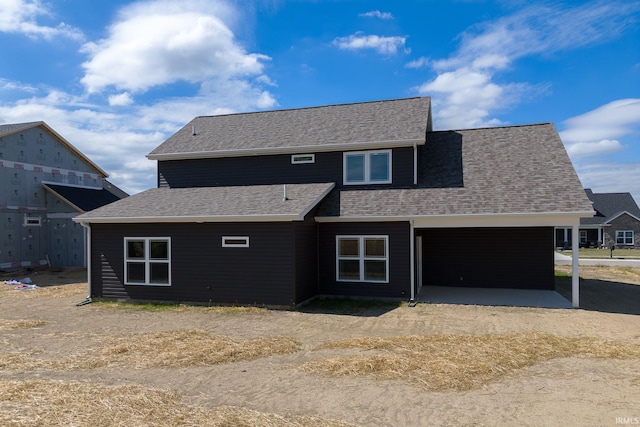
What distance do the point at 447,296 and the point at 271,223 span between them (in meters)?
6.32

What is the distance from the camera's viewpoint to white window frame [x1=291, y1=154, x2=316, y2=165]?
16547 millimetres

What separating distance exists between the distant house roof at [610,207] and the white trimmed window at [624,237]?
1557 mm

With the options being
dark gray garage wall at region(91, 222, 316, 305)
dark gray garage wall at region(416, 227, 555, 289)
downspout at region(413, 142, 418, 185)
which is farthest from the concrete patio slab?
dark gray garage wall at region(91, 222, 316, 305)

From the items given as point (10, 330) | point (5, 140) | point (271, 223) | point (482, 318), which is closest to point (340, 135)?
point (271, 223)

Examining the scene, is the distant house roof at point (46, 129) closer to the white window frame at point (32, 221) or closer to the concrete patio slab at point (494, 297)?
the white window frame at point (32, 221)

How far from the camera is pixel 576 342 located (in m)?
9.05

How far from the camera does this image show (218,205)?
1445cm

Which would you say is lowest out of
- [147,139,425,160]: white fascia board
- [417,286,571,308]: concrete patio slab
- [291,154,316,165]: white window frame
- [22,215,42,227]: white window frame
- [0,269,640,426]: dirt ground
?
[417,286,571,308]: concrete patio slab

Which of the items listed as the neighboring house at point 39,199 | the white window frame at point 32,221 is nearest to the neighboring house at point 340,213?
the neighboring house at point 39,199

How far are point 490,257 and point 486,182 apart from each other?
3522mm

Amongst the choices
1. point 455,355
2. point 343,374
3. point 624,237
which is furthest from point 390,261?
point 624,237

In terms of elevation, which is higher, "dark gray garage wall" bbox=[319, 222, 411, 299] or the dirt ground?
"dark gray garage wall" bbox=[319, 222, 411, 299]

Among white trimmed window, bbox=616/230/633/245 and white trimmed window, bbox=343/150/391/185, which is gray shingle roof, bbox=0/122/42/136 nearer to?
white trimmed window, bbox=343/150/391/185

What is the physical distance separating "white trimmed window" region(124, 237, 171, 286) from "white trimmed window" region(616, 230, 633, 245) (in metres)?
44.1
